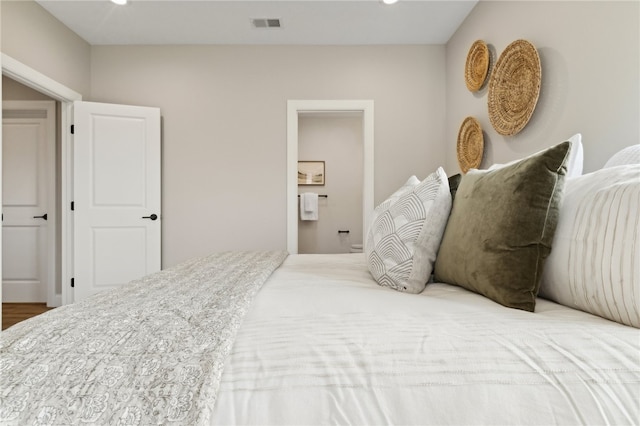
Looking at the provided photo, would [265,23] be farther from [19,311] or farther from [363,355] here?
[19,311]

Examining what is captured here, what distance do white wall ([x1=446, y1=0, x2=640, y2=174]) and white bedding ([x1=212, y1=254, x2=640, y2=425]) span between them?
3.87 ft

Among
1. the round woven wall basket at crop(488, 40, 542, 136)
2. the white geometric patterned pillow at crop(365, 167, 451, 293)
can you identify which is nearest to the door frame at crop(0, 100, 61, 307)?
the white geometric patterned pillow at crop(365, 167, 451, 293)

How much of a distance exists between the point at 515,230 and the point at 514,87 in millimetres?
1740

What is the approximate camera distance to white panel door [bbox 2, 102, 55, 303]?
369cm

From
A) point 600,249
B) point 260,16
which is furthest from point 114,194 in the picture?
point 600,249

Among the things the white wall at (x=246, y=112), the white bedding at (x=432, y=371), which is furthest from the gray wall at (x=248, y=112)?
the white bedding at (x=432, y=371)

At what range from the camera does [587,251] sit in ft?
2.61

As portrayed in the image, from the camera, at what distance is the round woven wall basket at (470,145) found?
275 cm

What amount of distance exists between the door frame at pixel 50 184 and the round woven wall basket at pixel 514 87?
13.8 ft

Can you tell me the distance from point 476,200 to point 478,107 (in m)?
2.11

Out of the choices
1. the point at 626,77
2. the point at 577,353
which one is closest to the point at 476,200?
the point at 577,353

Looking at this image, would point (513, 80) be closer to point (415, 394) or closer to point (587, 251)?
point (587, 251)

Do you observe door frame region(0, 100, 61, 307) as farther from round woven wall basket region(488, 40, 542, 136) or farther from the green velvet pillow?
round woven wall basket region(488, 40, 542, 136)

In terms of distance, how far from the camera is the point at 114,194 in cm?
329
